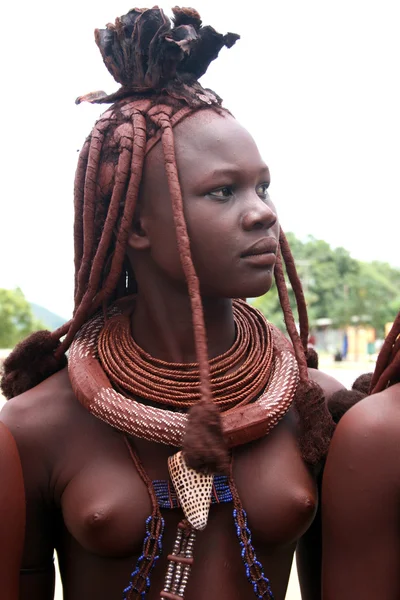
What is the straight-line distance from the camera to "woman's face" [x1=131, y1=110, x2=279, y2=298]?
2035 mm

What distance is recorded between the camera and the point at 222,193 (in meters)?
2.07

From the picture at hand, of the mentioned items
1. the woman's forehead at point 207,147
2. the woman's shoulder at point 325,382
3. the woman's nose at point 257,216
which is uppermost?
the woman's forehead at point 207,147

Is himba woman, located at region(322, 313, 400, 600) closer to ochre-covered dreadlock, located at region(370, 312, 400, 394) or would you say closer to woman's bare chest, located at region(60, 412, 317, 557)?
ochre-covered dreadlock, located at region(370, 312, 400, 394)

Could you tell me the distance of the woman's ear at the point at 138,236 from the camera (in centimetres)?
220

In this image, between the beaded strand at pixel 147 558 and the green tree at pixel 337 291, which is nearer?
the beaded strand at pixel 147 558

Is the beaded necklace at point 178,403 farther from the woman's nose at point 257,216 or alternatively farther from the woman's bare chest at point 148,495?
the woman's nose at point 257,216

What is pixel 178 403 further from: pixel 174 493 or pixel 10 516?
pixel 10 516

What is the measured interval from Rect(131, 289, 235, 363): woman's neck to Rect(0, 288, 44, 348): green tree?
99.0 feet

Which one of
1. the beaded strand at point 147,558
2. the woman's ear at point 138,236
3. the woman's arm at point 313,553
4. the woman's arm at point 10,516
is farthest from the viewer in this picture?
the woman's arm at point 313,553

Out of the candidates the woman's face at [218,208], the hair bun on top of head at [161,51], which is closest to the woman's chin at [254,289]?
the woman's face at [218,208]

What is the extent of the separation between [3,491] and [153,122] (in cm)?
112

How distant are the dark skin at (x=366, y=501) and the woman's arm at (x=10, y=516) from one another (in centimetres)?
81

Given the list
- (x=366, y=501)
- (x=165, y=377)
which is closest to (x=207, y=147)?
(x=165, y=377)

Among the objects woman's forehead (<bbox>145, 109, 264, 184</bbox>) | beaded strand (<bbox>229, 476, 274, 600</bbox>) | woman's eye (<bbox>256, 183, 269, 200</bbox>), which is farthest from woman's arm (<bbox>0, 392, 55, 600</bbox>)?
woman's eye (<bbox>256, 183, 269, 200</bbox>)
